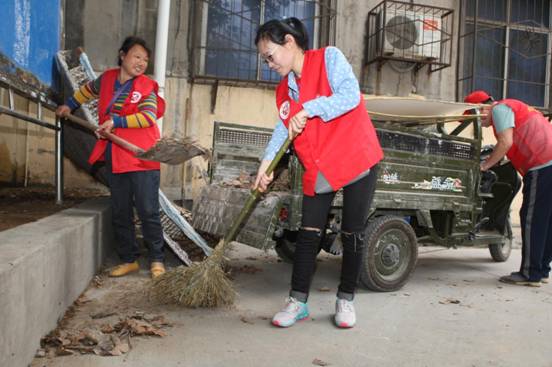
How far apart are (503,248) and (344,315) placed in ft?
12.1

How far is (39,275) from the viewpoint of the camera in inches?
91.6

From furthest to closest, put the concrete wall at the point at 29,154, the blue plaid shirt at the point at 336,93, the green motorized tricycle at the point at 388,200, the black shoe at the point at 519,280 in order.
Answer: the concrete wall at the point at 29,154, the black shoe at the point at 519,280, the green motorized tricycle at the point at 388,200, the blue plaid shirt at the point at 336,93

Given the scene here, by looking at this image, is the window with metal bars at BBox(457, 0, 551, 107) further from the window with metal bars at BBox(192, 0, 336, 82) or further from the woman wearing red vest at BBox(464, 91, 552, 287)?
the woman wearing red vest at BBox(464, 91, 552, 287)

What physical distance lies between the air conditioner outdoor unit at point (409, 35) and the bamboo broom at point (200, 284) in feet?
20.5

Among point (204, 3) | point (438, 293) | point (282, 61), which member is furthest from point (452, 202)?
point (204, 3)

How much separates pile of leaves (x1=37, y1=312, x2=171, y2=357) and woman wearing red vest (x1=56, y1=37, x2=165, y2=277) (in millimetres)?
909

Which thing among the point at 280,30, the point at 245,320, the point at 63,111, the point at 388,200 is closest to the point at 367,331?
the point at 245,320

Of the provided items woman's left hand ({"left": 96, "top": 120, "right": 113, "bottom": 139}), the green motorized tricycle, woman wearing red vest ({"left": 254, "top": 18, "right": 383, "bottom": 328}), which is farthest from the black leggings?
woman's left hand ({"left": 96, "top": 120, "right": 113, "bottom": 139})

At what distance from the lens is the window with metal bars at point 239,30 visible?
27.6 feet

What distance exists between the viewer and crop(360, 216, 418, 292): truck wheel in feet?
13.0

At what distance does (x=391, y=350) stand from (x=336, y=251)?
146 centimetres

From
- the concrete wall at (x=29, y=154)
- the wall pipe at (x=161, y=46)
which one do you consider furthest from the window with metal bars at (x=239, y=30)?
the concrete wall at (x=29, y=154)

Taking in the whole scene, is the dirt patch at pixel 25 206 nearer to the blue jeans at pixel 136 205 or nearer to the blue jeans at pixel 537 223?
the blue jeans at pixel 136 205

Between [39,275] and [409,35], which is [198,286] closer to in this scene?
[39,275]
